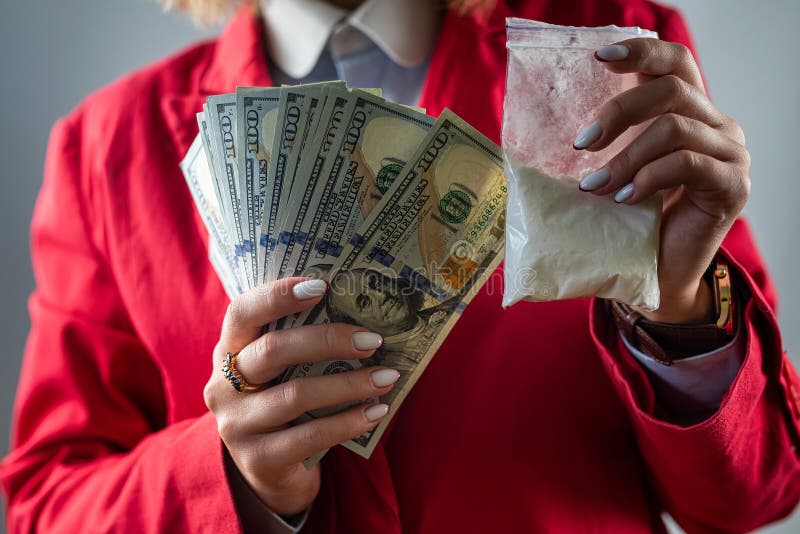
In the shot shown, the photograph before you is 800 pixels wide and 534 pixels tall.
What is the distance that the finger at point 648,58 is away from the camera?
1.81 ft

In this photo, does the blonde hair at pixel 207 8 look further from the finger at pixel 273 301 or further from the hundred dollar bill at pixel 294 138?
the finger at pixel 273 301

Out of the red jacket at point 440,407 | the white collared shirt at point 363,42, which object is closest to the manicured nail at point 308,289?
the red jacket at point 440,407

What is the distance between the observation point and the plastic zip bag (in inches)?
24.0

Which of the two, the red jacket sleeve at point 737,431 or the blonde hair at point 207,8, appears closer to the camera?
the red jacket sleeve at point 737,431

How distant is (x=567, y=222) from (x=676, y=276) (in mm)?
132

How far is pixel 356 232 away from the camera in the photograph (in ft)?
2.21

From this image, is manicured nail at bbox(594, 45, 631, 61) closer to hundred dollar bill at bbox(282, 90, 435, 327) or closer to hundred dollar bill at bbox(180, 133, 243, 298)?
hundred dollar bill at bbox(282, 90, 435, 327)

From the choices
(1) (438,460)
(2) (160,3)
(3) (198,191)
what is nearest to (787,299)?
(1) (438,460)

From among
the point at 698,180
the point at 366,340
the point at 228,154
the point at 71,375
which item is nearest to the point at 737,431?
the point at 698,180

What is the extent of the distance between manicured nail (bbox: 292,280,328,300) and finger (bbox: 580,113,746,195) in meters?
0.27

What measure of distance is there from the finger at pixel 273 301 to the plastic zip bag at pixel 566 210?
20 cm

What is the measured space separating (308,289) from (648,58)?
0.37 metres

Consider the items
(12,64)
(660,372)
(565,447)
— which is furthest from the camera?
(12,64)

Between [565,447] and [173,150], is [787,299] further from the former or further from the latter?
[173,150]
